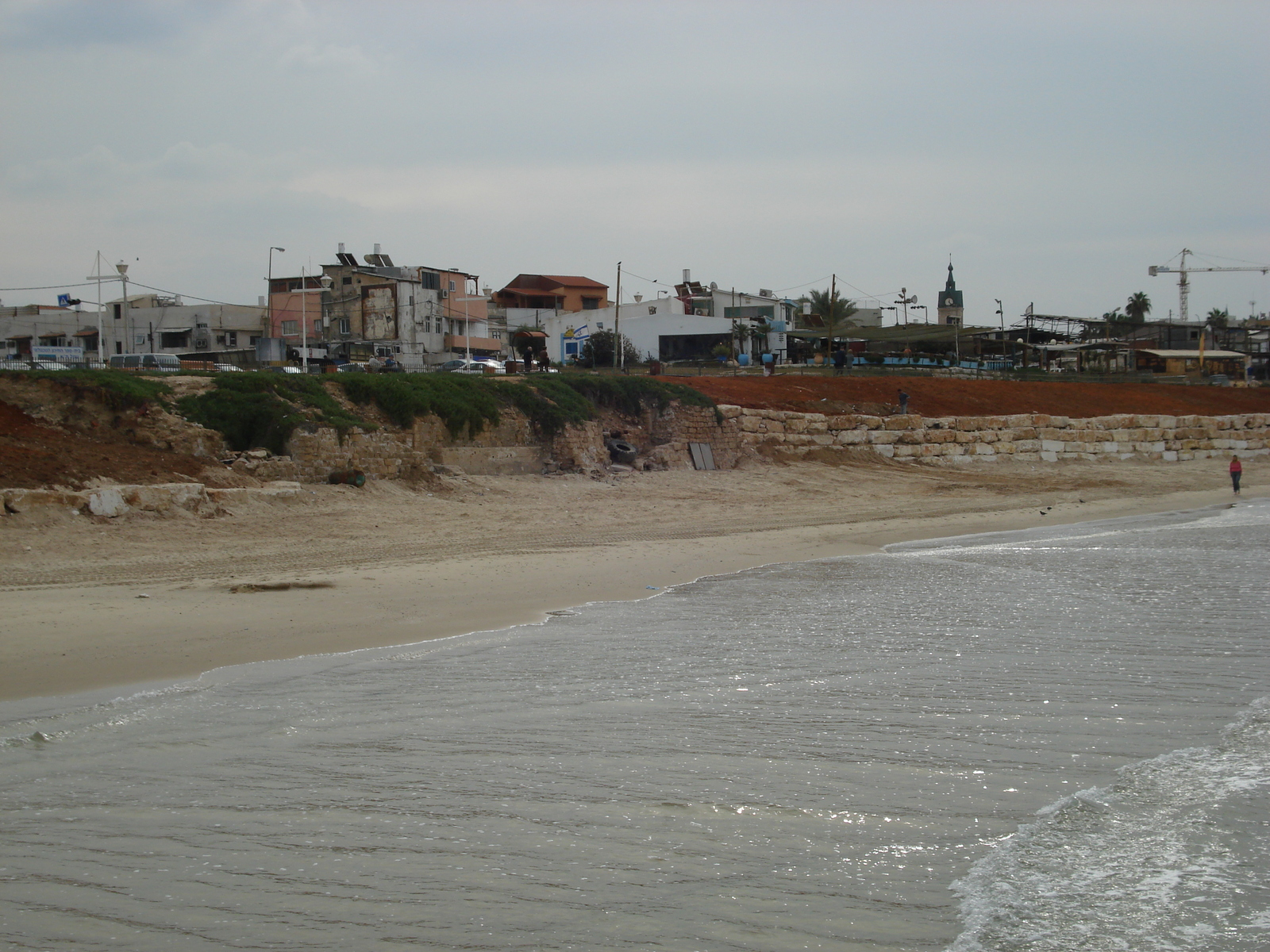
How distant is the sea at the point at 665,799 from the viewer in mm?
4004

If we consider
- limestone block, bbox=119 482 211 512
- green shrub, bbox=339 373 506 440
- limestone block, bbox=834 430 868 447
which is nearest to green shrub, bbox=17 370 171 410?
limestone block, bbox=119 482 211 512

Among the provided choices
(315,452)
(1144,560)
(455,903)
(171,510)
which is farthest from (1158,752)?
(315,452)

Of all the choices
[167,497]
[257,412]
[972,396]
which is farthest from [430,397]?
[972,396]

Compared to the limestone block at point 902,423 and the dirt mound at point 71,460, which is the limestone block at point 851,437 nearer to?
the limestone block at point 902,423

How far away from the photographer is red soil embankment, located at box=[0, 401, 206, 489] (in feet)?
43.8

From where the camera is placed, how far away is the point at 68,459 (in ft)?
46.1

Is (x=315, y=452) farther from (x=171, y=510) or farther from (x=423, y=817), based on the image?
(x=423, y=817)

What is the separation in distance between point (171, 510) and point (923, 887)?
12.6 meters

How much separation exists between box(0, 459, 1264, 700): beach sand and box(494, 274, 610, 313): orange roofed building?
58.2 m

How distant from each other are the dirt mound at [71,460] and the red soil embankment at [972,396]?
593 inches

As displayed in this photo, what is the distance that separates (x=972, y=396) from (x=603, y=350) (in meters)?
22.7

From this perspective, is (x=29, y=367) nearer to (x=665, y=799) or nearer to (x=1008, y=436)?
(x=665, y=799)

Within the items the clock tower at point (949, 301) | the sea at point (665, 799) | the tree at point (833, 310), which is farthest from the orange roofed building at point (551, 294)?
the sea at point (665, 799)

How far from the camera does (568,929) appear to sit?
3916 mm
